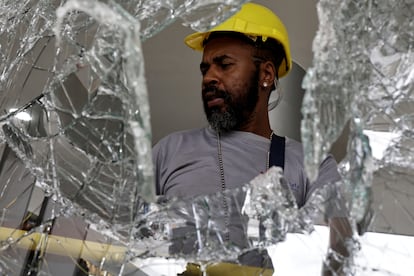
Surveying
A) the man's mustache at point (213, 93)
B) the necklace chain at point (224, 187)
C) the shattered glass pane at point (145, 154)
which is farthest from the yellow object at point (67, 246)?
the man's mustache at point (213, 93)

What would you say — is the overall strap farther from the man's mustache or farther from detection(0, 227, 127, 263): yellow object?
detection(0, 227, 127, 263): yellow object

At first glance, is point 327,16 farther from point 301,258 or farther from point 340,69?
point 301,258

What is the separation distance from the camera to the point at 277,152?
882 mm

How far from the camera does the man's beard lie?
967mm

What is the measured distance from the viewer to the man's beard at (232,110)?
0.97 metres

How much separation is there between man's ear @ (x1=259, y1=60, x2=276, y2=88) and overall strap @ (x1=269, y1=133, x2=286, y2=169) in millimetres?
149

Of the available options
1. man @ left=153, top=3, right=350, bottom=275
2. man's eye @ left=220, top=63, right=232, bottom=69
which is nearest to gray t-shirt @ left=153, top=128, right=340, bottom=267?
man @ left=153, top=3, right=350, bottom=275

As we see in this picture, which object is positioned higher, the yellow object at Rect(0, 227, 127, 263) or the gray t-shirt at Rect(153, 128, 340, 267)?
the gray t-shirt at Rect(153, 128, 340, 267)

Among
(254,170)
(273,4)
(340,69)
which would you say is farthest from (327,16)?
(273,4)

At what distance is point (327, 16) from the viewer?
54 cm

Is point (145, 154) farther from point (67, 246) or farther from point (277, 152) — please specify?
point (277, 152)

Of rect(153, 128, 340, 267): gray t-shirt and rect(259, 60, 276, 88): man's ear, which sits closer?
rect(153, 128, 340, 267): gray t-shirt

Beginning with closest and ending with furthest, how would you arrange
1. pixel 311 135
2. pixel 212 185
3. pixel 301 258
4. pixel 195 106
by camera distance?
pixel 311 135 < pixel 301 258 < pixel 212 185 < pixel 195 106

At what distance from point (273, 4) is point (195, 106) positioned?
1.10ft
